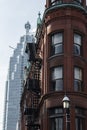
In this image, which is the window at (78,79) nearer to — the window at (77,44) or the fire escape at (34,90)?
the window at (77,44)

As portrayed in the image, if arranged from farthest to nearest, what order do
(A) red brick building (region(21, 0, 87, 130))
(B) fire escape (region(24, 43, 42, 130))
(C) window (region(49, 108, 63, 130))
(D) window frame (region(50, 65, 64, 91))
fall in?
(B) fire escape (region(24, 43, 42, 130)) < (D) window frame (region(50, 65, 64, 91)) < (A) red brick building (region(21, 0, 87, 130)) < (C) window (region(49, 108, 63, 130))

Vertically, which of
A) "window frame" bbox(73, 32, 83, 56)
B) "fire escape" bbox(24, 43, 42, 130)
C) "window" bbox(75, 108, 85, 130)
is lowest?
"window" bbox(75, 108, 85, 130)

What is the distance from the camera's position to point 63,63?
40.3 metres

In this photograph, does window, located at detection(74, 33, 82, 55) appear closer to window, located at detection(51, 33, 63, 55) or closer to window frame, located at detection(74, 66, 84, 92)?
window, located at detection(51, 33, 63, 55)

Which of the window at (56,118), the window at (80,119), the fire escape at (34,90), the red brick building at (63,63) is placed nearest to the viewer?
the window at (56,118)

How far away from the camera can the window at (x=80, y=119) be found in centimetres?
3860

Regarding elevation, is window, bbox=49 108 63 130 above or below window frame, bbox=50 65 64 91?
below

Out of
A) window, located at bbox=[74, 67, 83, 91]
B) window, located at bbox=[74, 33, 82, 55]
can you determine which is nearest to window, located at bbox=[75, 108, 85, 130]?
window, located at bbox=[74, 67, 83, 91]

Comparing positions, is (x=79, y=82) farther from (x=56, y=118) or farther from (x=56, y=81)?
(x=56, y=118)

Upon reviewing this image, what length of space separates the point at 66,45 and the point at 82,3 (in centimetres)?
646

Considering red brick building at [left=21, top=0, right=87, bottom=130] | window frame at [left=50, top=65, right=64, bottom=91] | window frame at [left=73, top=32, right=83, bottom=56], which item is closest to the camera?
red brick building at [left=21, top=0, right=87, bottom=130]

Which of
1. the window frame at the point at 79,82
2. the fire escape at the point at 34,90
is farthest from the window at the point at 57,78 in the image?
the fire escape at the point at 34,90

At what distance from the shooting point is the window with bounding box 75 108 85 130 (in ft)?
127

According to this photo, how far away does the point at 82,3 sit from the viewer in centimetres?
4453
